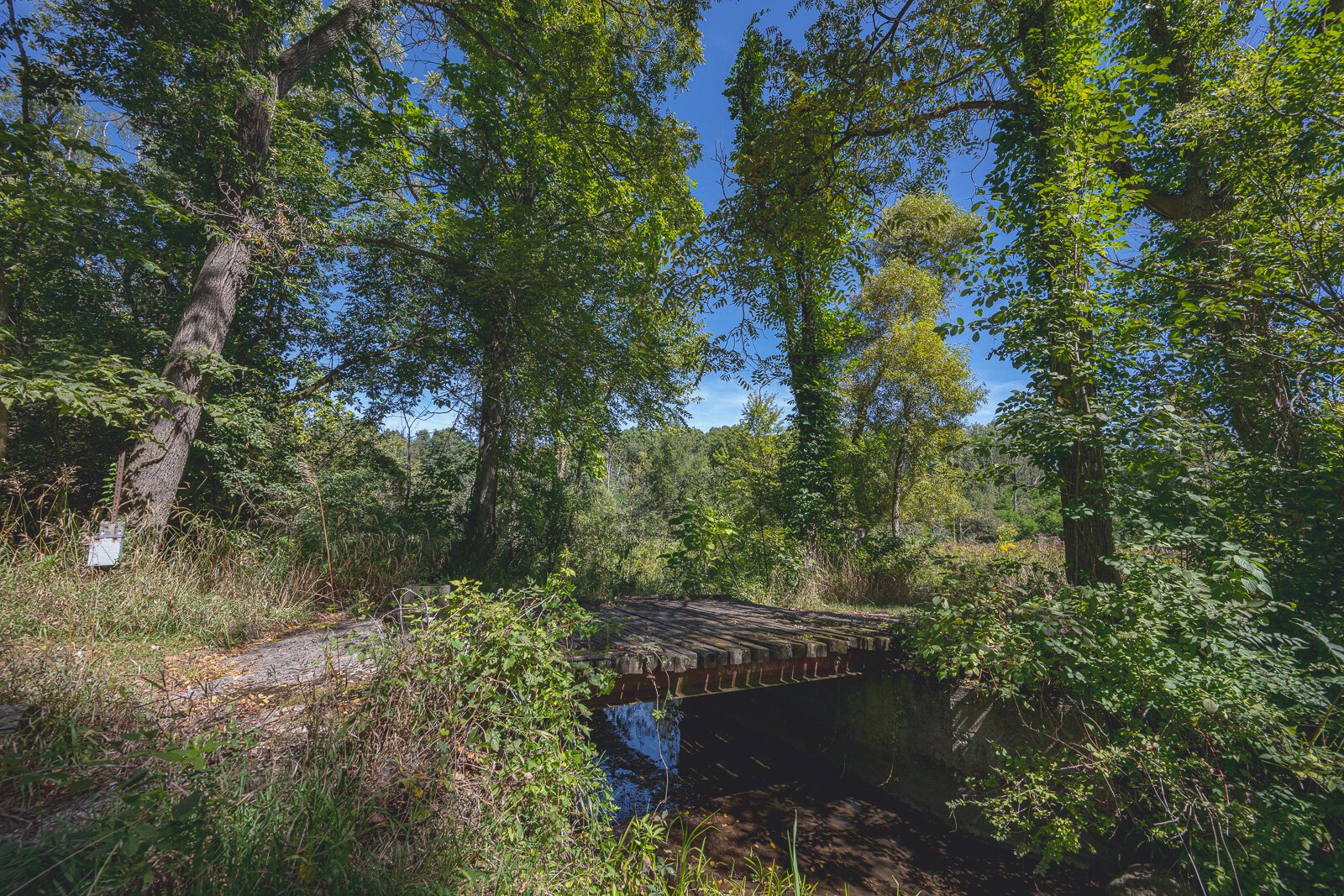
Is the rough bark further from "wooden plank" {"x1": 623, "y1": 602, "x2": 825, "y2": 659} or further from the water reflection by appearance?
"wooden plank" {"x1": 623, "y1": 602, "x2": 825, "y2": 659}

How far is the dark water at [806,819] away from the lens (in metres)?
4.15

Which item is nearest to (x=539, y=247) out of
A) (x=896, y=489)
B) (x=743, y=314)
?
(x=743, y=314)

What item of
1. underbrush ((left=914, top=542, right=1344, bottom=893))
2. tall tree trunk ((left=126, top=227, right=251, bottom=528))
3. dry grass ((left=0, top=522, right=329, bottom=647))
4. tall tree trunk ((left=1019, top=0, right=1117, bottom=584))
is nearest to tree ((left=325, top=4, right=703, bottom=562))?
tall tree trunk ((left=126, top=227, right=251, bottom=528))

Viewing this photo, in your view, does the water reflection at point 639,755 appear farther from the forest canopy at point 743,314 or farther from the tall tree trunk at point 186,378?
the tall tree trunk at point 186,378

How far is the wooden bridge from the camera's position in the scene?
3.69 m

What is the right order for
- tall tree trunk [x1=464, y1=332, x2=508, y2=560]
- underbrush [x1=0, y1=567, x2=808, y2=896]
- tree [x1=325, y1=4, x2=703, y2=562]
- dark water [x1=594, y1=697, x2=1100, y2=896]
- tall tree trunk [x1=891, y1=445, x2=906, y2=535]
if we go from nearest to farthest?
underbrush [x1=0, y1=567, x2=808, y2=896]
dark water [x1=594, y1=697, x2=1100, y2=896]
tree [x1=325, y1=4, x2=703, y2=562]
tall tree trunk [x1=464, y1=332, x2=508, y2=560]
tall tree trunk [x1=891, y1=445, x2=906, y2=535]

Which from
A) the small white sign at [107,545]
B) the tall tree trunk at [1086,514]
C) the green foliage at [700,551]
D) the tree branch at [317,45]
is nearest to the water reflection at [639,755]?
the green foliage at [700,551]

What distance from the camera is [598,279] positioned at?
688cm

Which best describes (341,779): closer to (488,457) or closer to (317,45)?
(488,457)

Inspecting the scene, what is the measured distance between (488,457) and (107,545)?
5316 mm

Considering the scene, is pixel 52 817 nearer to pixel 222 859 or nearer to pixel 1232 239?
pixel 222 859

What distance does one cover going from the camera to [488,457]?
345 inches

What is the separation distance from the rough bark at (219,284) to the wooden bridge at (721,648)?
5.01m

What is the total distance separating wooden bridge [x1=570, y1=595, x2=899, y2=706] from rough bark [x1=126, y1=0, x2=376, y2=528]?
5.01 meters
